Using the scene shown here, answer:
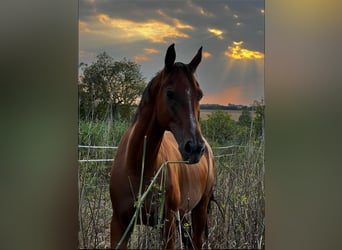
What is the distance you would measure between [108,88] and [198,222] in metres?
0.74

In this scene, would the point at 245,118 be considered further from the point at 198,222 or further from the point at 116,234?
the point at 116,234

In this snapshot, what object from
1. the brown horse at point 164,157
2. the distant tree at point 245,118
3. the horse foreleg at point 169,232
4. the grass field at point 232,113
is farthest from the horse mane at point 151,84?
the horse foreleg at point 169,232

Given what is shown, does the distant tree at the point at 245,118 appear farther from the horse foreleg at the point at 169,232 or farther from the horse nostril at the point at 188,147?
the horse foreleg at the point at 169,232

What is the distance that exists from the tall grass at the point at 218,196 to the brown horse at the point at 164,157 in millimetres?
37

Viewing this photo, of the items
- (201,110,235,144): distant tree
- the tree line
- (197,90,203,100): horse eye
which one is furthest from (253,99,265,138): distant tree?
(197,90,203,100): horse eye

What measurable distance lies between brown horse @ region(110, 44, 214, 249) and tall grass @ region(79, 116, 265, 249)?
0.12 ft

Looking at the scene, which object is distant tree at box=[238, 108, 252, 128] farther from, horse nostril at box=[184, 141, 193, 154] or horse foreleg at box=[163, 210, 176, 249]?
horse foreleg at box=[163, 210, 176, 249]

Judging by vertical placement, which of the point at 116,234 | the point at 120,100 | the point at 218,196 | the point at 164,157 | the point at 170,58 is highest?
the point at 170,58

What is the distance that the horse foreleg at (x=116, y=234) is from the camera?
2.11 metres

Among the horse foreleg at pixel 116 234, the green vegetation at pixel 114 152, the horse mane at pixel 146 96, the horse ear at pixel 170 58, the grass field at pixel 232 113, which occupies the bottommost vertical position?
the horse foreleg at pixel 116 234

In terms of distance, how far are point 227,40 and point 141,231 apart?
936 millimetres

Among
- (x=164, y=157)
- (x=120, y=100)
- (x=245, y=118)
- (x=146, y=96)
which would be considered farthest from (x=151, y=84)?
(x=245, y=118)

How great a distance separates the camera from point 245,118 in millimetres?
2119

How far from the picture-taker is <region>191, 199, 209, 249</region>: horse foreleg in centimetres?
215
